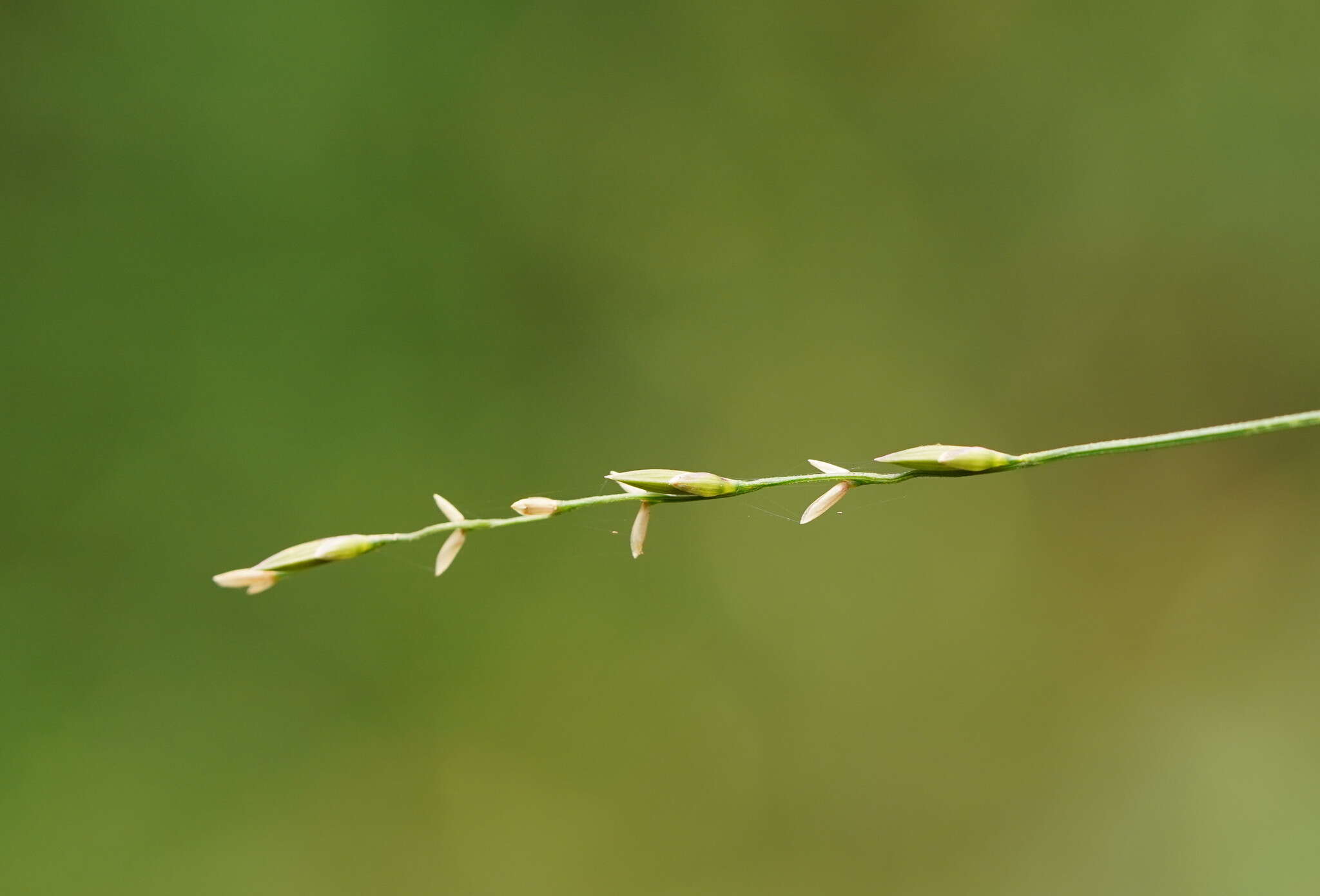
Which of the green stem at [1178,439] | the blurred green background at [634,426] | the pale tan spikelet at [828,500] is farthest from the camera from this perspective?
the blurred green background at [634,426]

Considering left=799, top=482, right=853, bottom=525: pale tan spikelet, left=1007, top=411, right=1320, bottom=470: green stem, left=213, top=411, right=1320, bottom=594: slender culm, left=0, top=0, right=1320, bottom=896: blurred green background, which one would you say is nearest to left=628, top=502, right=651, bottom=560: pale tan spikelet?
left=213, top=411, right=1320, bottom=594: slender culm

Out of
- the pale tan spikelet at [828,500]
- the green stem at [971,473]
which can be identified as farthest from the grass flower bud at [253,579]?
the pale tan spikelet at [828,500]

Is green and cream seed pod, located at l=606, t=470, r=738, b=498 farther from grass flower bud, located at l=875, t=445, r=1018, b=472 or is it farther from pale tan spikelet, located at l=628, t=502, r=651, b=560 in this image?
grass flower bud, located at l=875, t=445, r=1018, b=472

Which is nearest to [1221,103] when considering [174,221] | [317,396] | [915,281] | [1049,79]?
[1049,79]

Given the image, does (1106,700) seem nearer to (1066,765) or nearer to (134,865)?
(1066,765)

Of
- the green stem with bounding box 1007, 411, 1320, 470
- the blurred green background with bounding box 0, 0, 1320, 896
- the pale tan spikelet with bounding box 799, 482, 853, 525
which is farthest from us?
the blurred green background with bounding box 0, 0, 1320, 896

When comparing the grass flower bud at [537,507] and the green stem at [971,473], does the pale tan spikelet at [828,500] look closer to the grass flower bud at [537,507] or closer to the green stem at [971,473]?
the green stem at [971,473]
